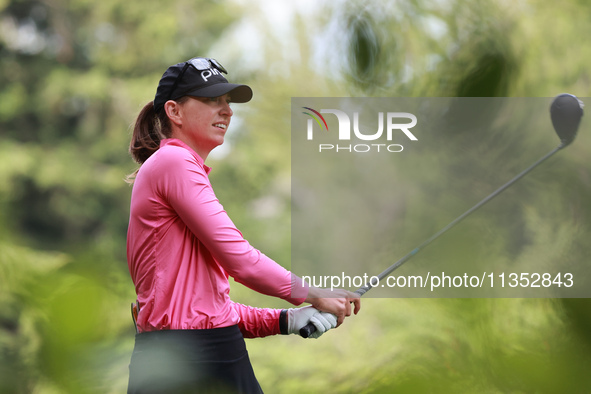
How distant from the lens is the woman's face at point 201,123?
896 mm

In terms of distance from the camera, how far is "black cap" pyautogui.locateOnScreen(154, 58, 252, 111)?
88 centimetres

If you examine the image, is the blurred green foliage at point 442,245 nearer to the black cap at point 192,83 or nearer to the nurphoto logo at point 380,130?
the nurphoto logo at point 380,130

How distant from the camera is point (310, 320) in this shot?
93cm

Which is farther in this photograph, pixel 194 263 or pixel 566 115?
pixel 194 263

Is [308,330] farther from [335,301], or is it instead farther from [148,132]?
[148,132]

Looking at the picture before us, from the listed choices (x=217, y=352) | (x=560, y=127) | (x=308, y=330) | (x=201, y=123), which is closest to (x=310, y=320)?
(x=308, y=330)

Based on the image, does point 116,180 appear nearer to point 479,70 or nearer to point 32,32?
point 32,32

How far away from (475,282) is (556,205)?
18 centimetres

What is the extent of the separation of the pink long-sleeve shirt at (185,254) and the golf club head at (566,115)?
38cm

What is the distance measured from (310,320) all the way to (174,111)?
1.22 feet

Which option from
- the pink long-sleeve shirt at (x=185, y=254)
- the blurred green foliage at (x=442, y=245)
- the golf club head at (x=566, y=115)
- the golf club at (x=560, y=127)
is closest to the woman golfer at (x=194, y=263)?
the pink long-sleeve shirt at (x=185, y=254)

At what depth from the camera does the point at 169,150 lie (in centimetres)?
82

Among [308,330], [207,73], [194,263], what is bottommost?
[308,330]

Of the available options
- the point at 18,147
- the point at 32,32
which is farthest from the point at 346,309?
the point at 18,147
